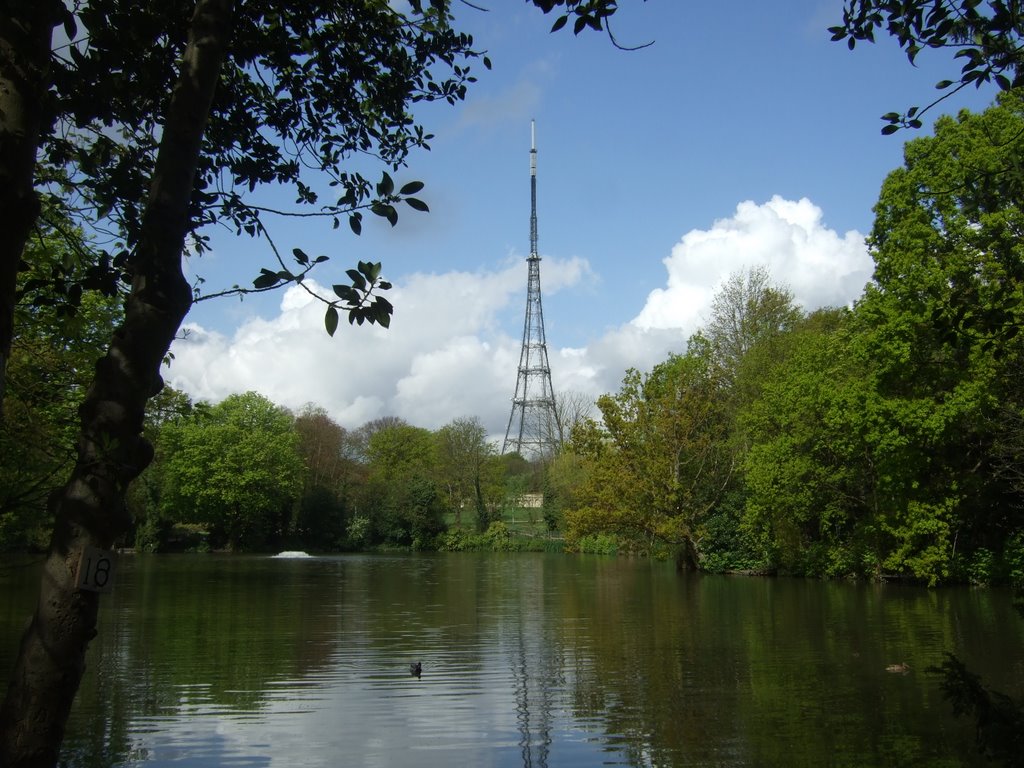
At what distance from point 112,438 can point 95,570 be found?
459mm

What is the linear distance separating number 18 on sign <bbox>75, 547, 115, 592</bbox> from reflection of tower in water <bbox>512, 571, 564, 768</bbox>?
5516mm

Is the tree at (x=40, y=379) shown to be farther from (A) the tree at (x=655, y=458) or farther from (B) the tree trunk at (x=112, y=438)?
(A) the tree at (x=655, y=458)

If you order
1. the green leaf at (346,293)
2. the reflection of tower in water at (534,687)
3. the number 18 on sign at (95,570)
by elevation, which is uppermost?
the green leaf at (346,293)

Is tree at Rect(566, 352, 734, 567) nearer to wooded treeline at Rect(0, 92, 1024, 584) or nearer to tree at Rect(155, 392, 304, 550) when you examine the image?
wooded treeline at Rect(0, 92, 1024, 584)

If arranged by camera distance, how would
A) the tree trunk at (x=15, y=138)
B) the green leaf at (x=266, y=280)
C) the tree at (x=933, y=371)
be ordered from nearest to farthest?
the tree trunk at (x=15, y=138), the green leaf at (x=266, y=280), the tree at (x=933, y=371)

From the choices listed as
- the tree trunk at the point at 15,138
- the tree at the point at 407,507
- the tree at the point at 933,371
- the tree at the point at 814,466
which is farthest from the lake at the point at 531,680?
the tree at the point at 407,507

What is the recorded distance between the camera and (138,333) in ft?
10.2

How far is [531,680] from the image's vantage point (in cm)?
1134

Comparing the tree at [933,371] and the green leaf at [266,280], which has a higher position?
the tree at [933,371]

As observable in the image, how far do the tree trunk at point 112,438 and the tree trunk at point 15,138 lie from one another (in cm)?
38

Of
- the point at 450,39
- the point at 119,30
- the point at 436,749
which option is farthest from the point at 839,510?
the point at 119,30

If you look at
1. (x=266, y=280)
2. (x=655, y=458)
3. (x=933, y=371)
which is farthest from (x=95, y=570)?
(x=655, y=458)

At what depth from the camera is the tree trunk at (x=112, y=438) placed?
283 cm

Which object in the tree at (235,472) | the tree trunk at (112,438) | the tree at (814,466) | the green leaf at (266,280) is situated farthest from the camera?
the tree at (235,472)
